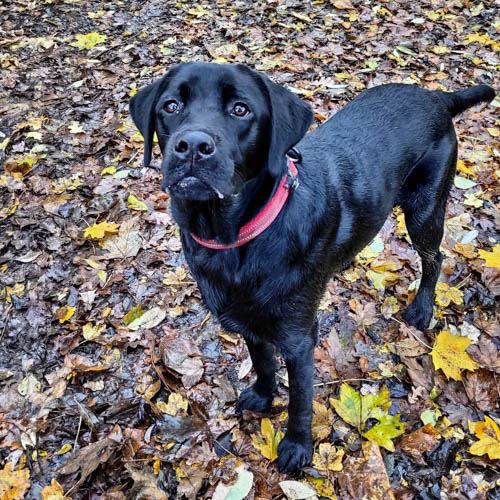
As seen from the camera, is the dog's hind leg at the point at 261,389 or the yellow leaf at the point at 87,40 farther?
the yellow leaf at the point at 87,40

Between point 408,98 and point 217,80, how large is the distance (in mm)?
1422

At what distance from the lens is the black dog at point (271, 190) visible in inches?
84.7

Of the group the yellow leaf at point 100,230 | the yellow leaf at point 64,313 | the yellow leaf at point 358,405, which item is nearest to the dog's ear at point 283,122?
the yellow leaf at point 358,405

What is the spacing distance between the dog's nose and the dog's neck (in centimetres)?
30

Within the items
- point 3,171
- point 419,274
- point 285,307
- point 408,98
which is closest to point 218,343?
point 285,307

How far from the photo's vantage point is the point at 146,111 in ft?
8.10

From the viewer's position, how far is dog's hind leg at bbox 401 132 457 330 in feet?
10.2

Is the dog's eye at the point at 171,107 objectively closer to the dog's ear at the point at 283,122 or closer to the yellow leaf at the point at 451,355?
the dog's ear at the point at 283,122

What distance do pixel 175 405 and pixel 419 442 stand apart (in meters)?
1.51

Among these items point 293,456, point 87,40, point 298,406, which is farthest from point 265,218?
point 87,40

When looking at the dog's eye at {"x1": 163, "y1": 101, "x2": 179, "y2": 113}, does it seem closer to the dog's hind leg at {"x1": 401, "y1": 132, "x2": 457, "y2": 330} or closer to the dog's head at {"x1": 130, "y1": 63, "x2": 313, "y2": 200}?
the dog's head at {"x1": 130, "y1": 63, "x2": 313, "y2": 200}

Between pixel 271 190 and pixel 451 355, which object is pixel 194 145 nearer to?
pixel 271 190

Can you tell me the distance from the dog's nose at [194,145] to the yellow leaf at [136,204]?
8.14 ft

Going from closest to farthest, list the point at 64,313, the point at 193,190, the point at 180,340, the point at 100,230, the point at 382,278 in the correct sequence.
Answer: the point at 193,190
the point at 180,340
the point at 64,313
the point at 382,278
the point at 100,230
